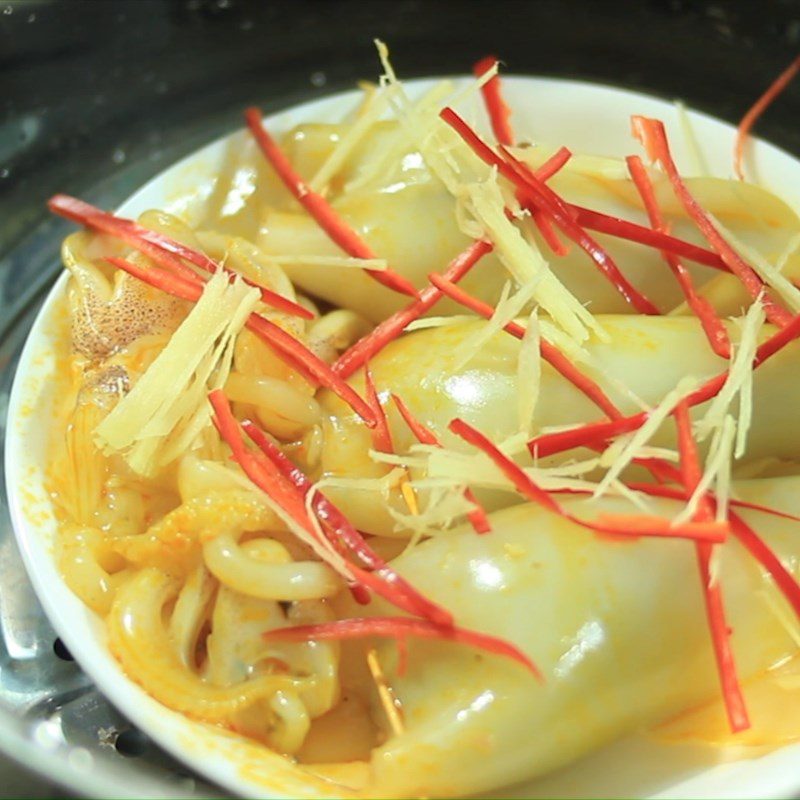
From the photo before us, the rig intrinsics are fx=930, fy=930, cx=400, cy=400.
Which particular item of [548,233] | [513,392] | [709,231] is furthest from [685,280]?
[513,392]

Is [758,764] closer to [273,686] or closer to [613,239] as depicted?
[273,686]

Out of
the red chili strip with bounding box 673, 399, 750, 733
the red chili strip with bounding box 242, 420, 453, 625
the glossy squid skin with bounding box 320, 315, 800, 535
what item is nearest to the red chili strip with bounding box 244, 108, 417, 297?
the glossy squid skin with bounding box 320, 315, 800, 535

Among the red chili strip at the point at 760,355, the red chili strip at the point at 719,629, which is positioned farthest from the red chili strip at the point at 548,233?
the red chili strip at the point at 719,629

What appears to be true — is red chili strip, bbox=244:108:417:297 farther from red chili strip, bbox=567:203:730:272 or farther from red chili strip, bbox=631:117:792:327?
red chili strip, bbox=631:117:792:327

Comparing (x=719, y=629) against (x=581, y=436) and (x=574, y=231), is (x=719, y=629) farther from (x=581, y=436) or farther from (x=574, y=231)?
(x=574, y=231)

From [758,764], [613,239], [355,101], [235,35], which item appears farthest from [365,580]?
[235,35]

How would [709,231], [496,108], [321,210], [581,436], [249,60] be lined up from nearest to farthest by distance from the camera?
[581,436] → [709,231] → [321,210] → [496,108] → [249,60]

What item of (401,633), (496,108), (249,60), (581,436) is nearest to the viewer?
(401,633)
